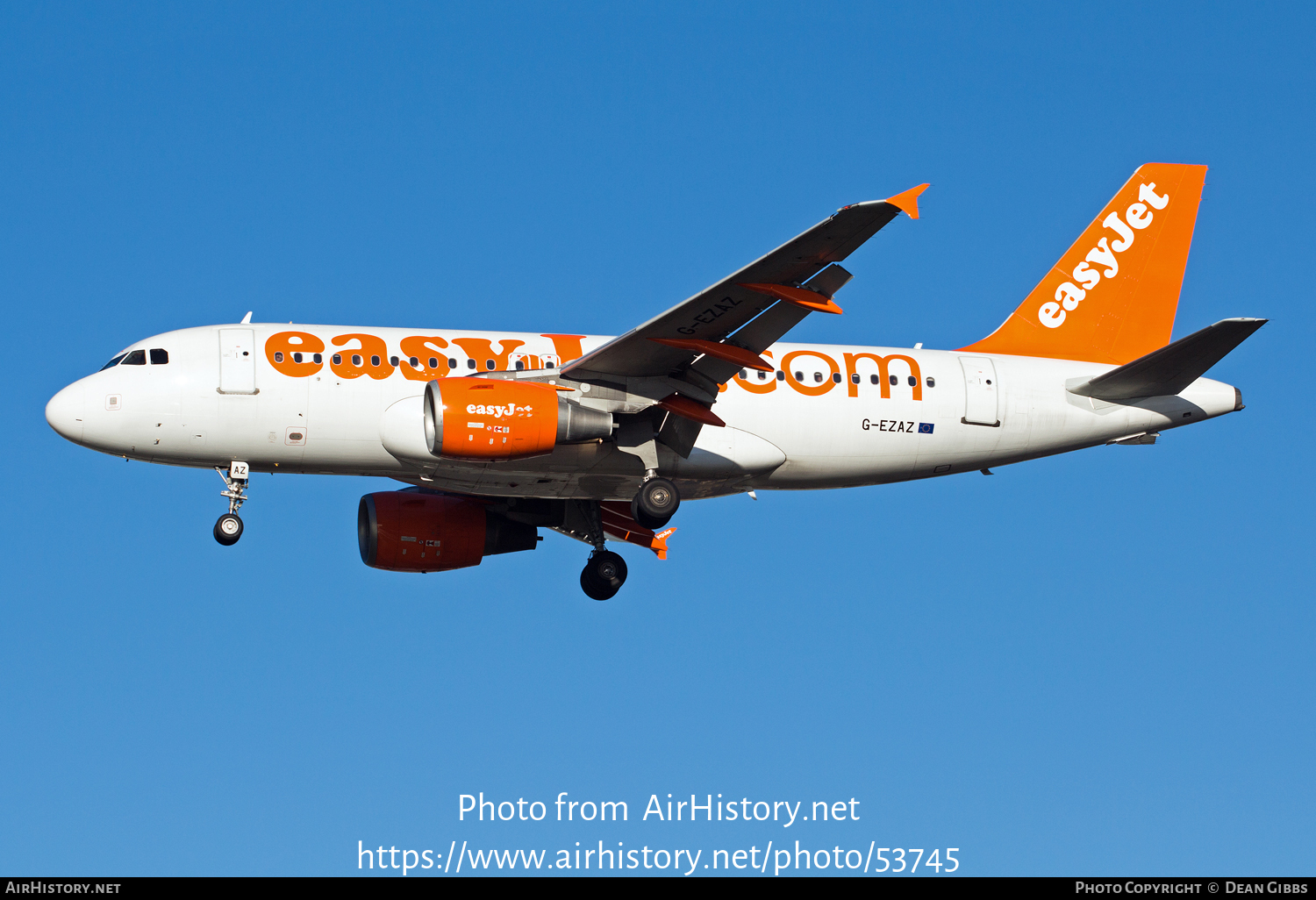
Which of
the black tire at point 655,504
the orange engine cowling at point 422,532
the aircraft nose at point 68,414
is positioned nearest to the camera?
the aircraft nose at point 68,414

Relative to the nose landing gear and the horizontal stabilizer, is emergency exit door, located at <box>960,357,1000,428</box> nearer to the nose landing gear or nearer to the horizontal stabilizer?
the horizontal stabilizer

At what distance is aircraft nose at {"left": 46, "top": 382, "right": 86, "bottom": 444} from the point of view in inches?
1226

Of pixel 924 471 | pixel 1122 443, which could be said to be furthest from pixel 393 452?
pixel 1122 443

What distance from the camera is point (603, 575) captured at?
36.5 metres

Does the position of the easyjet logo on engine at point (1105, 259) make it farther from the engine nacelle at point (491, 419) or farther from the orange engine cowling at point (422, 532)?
the orange engine cowling at point (422, 532)

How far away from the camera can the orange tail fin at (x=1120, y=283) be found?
36906 mm

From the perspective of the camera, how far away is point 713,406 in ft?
108

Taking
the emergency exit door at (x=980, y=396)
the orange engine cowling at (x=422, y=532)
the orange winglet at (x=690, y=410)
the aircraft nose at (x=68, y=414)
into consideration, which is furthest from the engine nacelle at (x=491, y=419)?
the emergency exit door at (x=980, y=396)

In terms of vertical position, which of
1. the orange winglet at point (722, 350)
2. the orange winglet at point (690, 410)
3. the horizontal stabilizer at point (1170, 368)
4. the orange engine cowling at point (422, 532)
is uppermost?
the horizontal stabilizer at point (1170, 368)

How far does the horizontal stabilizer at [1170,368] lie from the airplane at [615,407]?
5 centimetres

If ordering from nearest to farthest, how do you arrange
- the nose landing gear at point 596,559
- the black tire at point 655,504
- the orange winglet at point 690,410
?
the orange winglet at point 690,410 → the black tire at point 655,504 → the nose landing gear at point 596,559

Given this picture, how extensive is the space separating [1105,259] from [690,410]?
12317mm

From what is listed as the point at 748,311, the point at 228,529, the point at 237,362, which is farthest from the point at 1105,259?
the point at 228,529
